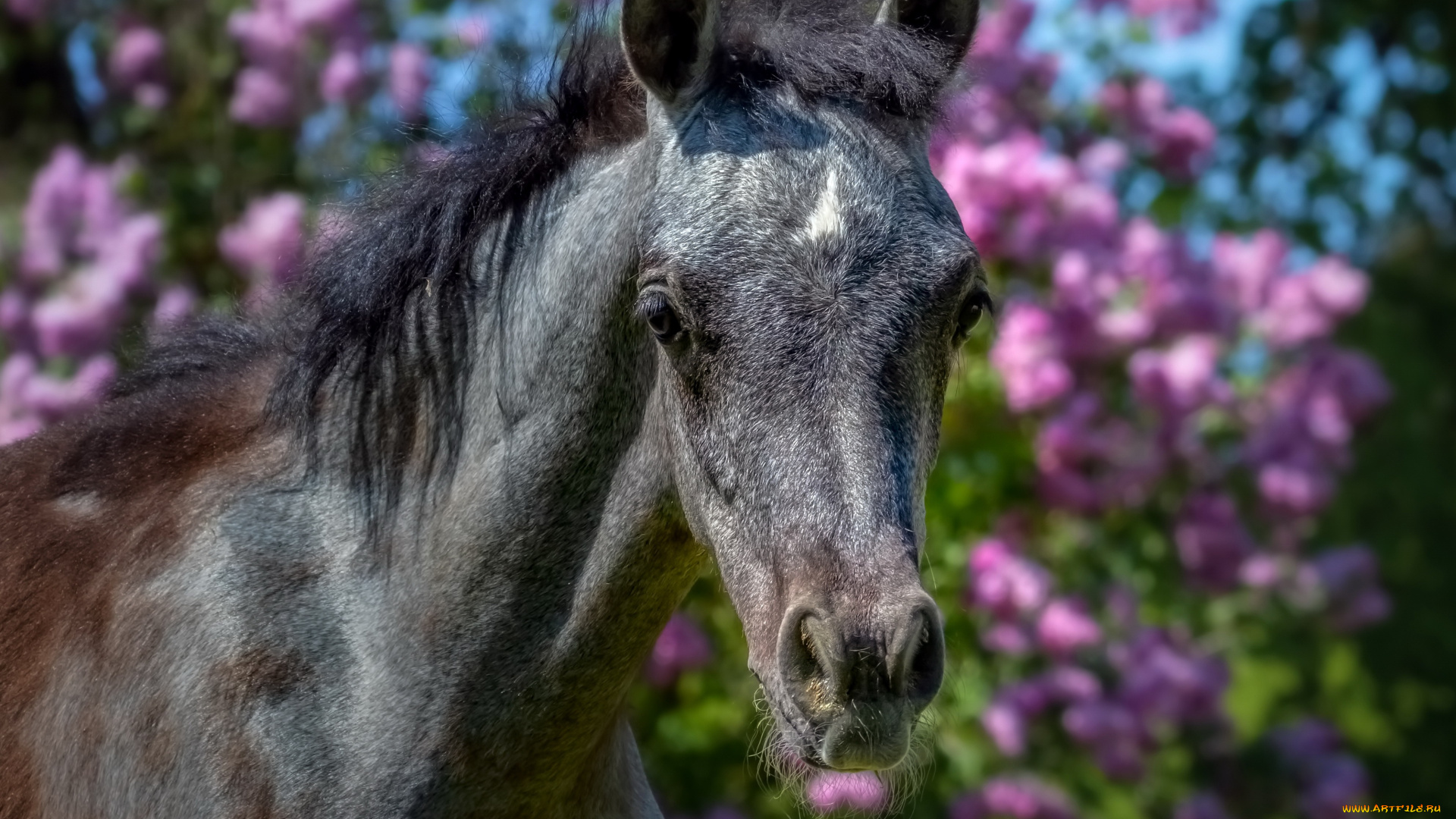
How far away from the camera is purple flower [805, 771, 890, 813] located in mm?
2145

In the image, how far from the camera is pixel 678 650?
403cm

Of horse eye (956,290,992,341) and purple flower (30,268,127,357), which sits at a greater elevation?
horse eye (956,290,992,341)

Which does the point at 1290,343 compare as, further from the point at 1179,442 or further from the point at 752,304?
the point at 752,304

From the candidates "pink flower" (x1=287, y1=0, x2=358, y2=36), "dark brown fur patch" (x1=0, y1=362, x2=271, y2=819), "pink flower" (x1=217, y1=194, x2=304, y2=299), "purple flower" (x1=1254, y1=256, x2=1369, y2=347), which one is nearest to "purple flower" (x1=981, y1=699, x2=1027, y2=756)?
"purple flower" (x1=1254, y1=256, x2=1369, y2=347)

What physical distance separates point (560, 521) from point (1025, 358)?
8.01 feet

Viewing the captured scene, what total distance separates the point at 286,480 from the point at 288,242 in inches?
83.3

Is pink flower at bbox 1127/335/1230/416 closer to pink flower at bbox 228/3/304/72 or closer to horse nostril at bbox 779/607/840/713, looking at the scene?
pink flower at bbox 228/3/304/72

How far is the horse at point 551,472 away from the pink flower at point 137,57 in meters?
2.92

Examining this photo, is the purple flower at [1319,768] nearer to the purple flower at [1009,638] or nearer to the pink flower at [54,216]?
the purple flower at [1009,638]

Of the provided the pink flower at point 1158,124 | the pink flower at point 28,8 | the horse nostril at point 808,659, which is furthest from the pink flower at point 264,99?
the horse nostril at point 808,659

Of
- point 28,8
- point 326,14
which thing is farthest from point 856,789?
point 28,8

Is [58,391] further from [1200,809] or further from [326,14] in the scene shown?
[1200,809]

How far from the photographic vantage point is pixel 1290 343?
5.27 meters

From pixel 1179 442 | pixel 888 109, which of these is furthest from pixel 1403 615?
pixel 888 109
